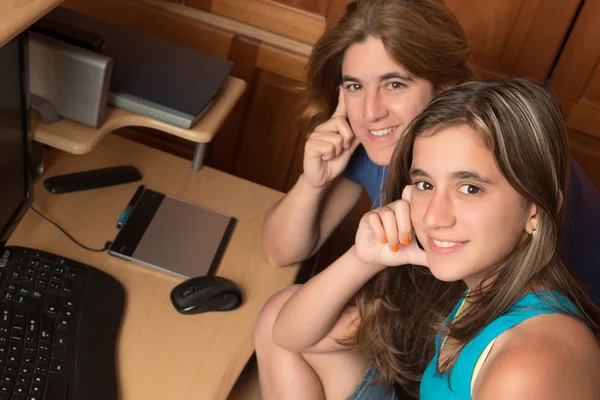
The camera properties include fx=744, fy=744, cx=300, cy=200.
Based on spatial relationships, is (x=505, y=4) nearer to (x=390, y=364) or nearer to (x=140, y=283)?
(x=390, y=364)

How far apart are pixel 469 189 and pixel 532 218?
0.35ft

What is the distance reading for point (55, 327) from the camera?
3.77ft

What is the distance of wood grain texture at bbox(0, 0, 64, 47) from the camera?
0.85m

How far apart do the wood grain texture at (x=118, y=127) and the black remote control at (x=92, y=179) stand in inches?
3.9

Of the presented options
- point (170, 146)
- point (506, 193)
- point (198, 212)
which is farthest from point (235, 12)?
point (506, 193)

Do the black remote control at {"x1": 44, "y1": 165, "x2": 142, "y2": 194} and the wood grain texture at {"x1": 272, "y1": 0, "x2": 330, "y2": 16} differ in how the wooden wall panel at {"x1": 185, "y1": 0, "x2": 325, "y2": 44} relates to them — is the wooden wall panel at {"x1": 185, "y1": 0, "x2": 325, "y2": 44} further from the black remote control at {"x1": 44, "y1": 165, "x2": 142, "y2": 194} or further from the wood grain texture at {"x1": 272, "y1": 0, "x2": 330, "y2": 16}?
the black remote control at {"x1": 44, "y1": 165, "x2": 142, "y2": 194}

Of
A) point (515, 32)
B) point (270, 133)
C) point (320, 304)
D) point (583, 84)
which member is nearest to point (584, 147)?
point (583, 84)

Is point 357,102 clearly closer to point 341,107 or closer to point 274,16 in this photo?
point 341,107

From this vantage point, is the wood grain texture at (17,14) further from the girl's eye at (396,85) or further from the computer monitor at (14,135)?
the girl's eye at (396,85)

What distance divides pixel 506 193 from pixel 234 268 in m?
0.58

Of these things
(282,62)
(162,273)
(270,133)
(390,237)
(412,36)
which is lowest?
(270,133)

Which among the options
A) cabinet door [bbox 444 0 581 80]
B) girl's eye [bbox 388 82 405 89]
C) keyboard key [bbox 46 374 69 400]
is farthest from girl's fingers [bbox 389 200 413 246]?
cabinet door [bbox 444 0 581 80]

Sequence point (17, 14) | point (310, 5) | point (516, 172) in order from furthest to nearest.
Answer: point (310, 5), point (516, 172), point (17, 14)

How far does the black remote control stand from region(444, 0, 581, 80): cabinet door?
2.74 ft
